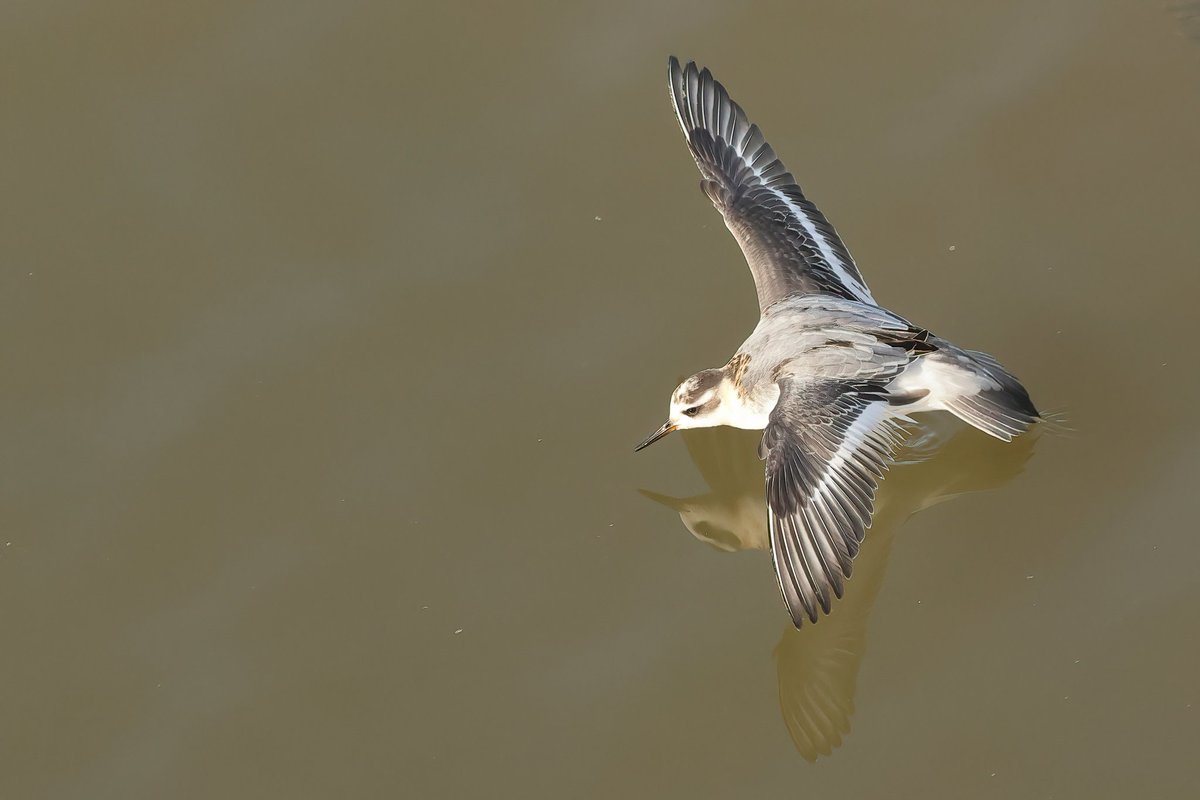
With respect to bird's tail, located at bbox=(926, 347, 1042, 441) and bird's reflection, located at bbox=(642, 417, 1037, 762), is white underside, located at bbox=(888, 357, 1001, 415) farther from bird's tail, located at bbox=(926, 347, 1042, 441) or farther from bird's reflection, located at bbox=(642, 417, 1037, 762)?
bird's reflection, located at bbox=(642, 417, 1037, 762)

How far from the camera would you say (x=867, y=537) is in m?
6.52

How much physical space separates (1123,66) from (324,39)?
4.43 m

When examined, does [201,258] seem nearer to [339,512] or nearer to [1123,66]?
[339,512]

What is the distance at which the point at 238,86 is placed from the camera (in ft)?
26.3

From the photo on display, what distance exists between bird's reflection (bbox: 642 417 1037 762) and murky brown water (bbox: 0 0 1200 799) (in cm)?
2

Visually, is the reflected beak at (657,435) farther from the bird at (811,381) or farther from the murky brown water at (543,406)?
the murky brown water at (543,406)

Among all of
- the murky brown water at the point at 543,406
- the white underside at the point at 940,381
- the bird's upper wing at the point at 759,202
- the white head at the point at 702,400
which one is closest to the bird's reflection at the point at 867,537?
the murky brown water at the point at 543,406

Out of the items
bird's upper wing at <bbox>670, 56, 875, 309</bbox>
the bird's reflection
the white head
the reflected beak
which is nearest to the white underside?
the bird's reflection

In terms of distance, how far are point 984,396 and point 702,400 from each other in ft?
4.11

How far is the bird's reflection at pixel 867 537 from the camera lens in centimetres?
601

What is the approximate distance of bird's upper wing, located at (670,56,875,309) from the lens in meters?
6.92

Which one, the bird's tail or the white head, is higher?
the white head

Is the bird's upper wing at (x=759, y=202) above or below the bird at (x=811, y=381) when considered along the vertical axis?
above

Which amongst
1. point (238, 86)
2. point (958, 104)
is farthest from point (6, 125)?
point (958, 104)
